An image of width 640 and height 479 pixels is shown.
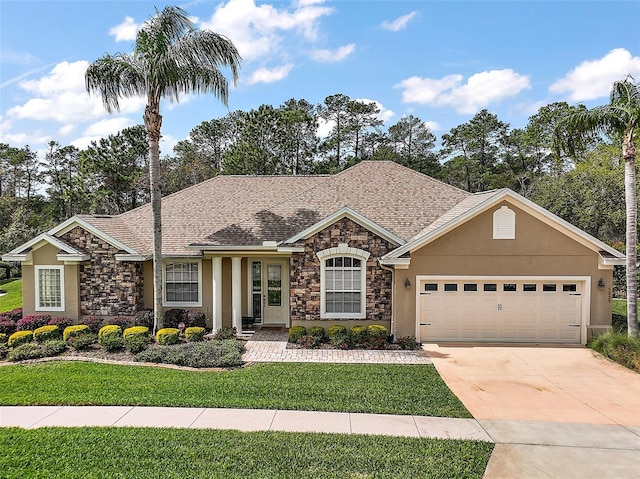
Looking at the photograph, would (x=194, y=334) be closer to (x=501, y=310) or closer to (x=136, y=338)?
(x=136, y=338)

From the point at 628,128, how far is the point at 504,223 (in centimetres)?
422

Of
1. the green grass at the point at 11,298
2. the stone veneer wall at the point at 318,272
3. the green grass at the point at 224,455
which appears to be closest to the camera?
the green grass at the point at 224,455

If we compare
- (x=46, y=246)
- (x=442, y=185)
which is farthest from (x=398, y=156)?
(x=46, y=246)

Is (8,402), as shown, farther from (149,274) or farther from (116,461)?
(149,274)

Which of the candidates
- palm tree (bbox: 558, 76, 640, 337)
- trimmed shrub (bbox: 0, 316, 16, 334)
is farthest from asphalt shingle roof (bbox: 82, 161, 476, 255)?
palm tree (bbox: 558, 76, 640, 337)

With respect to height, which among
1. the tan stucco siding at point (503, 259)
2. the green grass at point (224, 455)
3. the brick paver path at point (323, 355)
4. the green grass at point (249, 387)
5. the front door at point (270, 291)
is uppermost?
the tan stucco siding at point (503, 259)

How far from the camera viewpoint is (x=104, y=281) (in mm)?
14641

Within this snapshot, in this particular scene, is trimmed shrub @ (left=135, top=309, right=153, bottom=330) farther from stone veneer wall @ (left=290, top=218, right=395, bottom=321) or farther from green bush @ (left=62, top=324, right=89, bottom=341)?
stone veneer wall @ (left=290, top=218, right=395, bottom=321)

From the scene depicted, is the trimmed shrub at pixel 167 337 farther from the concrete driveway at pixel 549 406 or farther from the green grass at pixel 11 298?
the green grass at pixel 11 298

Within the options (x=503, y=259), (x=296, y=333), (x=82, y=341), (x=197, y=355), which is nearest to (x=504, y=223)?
(x=503, y=259)

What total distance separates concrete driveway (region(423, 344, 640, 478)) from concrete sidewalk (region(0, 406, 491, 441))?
2.62 feet

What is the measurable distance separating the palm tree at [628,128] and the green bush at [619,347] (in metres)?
0.57

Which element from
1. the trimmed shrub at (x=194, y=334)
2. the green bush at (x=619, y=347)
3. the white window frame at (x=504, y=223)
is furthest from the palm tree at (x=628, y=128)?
the trimmed shrub at (x=194, y=334)

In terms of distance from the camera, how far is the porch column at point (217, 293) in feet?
46.8
